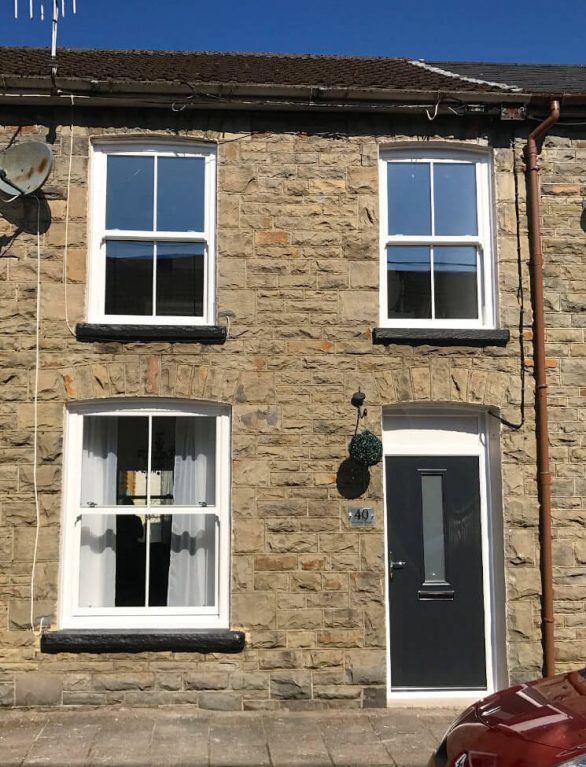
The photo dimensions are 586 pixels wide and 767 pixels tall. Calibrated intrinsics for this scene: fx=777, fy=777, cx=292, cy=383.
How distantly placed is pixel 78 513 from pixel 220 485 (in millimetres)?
1368

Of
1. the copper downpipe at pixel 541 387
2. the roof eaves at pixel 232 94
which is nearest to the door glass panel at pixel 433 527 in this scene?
the copper downpipe at pixel 541 387

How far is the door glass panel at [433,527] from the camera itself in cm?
762

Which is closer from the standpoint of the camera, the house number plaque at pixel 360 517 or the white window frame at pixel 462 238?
the house number plaque at pixel 360 517

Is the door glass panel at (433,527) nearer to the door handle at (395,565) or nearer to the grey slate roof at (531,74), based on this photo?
the door handle at (395,565)

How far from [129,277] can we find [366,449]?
2.89m

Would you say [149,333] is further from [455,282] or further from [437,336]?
[455,282]

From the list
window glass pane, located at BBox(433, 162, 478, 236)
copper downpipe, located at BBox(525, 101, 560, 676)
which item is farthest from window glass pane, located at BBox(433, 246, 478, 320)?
copper downpipe, located at BBox(525, 101, 560, 676)

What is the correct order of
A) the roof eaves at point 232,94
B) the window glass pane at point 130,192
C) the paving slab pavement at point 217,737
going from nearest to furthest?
1. the paving slab pavement at point 217,737
2. the roof eaves at point 232,94
3. the window glass pane at point 130,192

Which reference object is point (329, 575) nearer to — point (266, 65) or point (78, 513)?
point (78, 513)

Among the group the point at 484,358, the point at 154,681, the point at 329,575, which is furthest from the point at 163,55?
the point at 154,681

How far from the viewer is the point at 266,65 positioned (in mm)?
9477

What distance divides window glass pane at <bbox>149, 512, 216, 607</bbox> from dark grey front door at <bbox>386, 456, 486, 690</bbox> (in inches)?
69.4

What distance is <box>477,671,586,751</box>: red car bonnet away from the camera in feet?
12.6

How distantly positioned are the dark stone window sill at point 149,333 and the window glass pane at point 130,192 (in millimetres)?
1087
